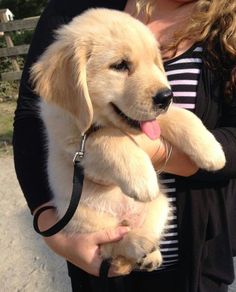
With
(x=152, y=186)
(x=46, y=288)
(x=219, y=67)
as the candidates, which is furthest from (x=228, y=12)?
(x=46, y=288)

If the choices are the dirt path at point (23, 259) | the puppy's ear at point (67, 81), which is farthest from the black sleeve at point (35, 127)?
the dirt path at point (23, 259)

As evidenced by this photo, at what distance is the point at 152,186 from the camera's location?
1.76m

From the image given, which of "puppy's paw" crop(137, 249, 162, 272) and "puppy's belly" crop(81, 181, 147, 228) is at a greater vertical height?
"puppy's belly" crop(81, 181, 147, 228)

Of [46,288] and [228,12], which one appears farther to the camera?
[46,288]

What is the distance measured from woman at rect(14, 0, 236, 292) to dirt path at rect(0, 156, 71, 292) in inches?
63.2

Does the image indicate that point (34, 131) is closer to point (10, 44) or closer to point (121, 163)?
point (121, 163)

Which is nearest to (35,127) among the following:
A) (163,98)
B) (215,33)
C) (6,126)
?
(163,98)

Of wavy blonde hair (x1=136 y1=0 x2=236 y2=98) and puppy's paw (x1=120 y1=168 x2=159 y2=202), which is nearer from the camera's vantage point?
puppy's paw (x1=120 y1=168 x2=159 y2=202)

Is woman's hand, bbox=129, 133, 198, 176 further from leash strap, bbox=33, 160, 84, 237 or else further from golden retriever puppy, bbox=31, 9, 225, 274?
leash strap, bbox=33, 160, 84, 237

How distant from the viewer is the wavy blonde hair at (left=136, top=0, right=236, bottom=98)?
1892mm

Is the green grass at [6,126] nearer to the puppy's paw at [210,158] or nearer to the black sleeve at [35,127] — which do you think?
the black sleeve at [35,127]

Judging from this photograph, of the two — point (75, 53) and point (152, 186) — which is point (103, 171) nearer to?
point (152, 186)

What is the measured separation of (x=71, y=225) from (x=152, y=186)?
0.40 meters

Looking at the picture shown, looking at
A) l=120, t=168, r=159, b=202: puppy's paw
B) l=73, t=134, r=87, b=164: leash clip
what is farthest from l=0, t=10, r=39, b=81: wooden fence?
l=120, t=168, r=159, b=202: puppy's paw
